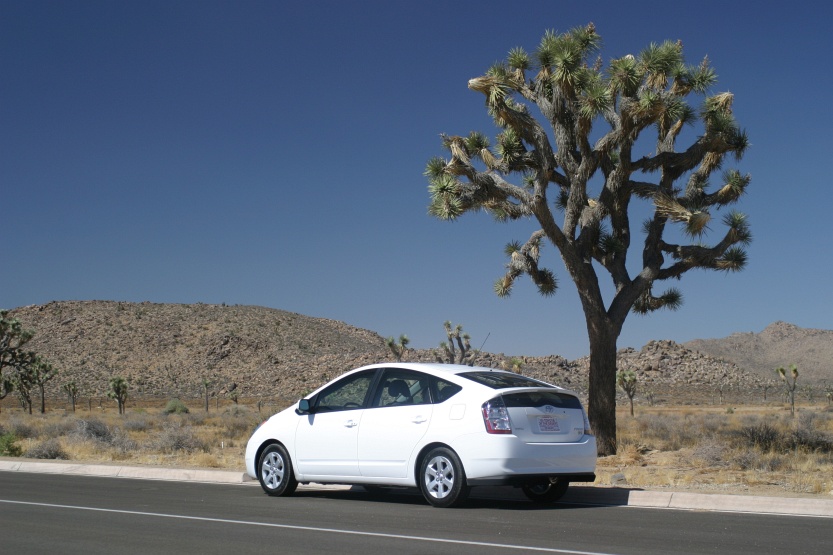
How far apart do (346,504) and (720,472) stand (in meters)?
7.31

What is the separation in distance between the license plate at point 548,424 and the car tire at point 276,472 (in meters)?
3.44

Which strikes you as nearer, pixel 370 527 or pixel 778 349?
pixel 370 527

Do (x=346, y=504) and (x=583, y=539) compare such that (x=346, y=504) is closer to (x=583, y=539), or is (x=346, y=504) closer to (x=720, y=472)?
(x=583, y=539)

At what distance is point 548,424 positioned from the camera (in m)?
10.4

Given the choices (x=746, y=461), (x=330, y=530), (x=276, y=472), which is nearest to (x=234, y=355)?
(x=746, y=461)

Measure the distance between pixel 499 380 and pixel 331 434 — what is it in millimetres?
2235

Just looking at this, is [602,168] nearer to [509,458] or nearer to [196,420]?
[509,458]

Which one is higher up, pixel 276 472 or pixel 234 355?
pixel 234 355

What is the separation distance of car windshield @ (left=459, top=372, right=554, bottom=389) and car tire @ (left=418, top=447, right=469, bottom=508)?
904mm

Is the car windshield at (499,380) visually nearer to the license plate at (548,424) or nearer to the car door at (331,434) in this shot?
the license plate at (548,424)

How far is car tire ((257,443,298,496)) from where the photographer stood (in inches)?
468

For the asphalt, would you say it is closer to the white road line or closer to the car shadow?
the car shadow

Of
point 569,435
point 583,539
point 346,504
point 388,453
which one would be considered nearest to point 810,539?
point 583,539

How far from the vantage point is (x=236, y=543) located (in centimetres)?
817
